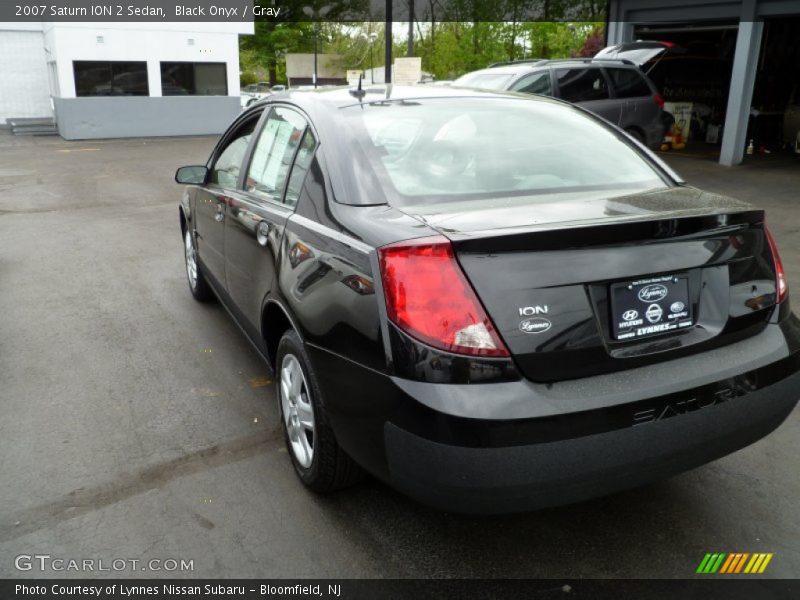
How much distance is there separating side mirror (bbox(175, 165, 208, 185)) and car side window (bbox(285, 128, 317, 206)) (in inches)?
67.1

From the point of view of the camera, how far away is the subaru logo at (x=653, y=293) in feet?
7.55

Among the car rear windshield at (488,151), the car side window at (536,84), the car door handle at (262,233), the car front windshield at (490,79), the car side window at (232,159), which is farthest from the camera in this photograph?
the car front windshield at (490,79)

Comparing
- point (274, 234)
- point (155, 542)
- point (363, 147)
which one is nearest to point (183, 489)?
point (155, 542)

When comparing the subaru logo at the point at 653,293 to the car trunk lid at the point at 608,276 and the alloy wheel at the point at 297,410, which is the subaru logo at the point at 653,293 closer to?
the car trunk lid at the point at 608,276

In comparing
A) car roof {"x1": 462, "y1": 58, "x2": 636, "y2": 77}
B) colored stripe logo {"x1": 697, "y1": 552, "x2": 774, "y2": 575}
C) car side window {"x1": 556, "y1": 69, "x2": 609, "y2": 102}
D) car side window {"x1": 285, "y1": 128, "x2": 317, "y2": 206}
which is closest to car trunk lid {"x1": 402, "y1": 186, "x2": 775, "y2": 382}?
car side window {"x1": 285, "y1": 128, "x2": 317, "y2": 206}

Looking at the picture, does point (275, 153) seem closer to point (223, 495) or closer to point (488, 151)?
point (488, 151)

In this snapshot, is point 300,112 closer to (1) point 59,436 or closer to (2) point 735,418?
(1) point 59,436

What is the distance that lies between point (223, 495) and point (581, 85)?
1012cm

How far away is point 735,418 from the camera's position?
7.93 ft

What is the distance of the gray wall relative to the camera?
902 inches

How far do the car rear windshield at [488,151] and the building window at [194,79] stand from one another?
23.3 m

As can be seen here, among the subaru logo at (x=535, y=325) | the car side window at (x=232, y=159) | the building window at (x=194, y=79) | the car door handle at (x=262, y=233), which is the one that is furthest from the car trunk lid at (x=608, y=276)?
the building window at (x=194, y=79)

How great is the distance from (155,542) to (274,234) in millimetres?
1373

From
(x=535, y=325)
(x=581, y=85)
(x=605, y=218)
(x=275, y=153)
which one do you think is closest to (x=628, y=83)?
(x=581, y=85)
